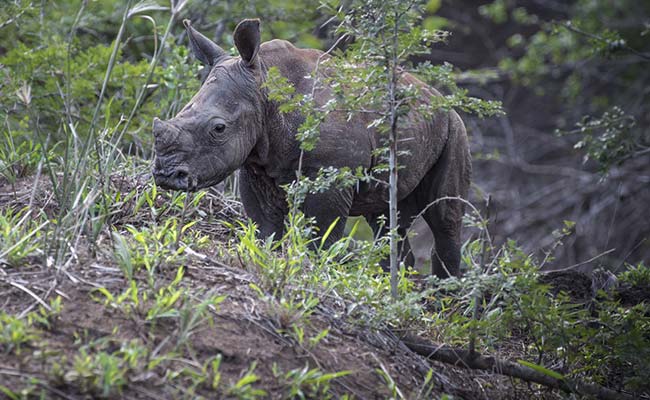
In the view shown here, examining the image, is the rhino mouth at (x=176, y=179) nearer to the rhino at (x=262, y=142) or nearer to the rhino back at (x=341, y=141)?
the rhino at (x=262, y=142)

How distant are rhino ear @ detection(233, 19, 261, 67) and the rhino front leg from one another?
942 mm

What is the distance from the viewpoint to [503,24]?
637 inches

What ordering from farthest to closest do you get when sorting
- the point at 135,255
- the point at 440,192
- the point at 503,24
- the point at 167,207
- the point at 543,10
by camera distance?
the point at 503,24 → the point at 543,10 → the point at 440,192 → the point at 167,207 → the point at 135,255

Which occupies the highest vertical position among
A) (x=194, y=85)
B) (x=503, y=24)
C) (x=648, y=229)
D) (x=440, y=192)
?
(x=194, y=85)

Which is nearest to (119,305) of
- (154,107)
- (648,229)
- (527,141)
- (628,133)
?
(154,107)

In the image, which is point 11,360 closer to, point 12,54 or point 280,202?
point 280,202

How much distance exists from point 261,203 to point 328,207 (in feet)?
1.76

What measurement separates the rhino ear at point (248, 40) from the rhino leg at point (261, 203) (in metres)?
0.76

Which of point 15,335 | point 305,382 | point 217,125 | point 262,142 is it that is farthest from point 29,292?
point 262,142

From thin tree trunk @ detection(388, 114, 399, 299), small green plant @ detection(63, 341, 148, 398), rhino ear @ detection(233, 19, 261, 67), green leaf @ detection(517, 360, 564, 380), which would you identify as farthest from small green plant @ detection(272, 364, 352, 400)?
rhino ear @ detection(233, 19, 261, 67)

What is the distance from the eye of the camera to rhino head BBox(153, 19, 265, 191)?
5258mm

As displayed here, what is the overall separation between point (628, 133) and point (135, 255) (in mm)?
4322

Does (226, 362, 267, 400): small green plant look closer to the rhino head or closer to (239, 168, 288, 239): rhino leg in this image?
the rhino head

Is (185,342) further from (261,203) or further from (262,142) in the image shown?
(261,203)
